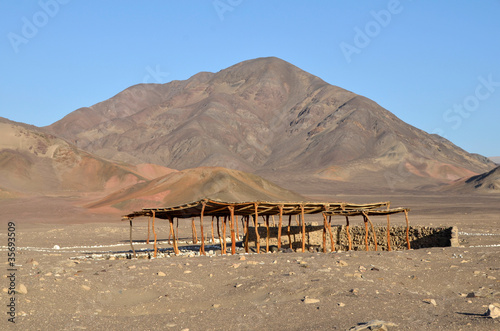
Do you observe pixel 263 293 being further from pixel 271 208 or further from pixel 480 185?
pixel 480 185

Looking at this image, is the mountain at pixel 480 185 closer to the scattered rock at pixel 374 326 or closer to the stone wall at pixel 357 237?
the stone wall at pixel 357 237

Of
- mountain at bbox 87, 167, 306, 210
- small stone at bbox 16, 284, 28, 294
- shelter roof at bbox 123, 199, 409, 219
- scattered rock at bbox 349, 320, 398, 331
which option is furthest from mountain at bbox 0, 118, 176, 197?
scattered rock at bbox 349, 320, 398, 331

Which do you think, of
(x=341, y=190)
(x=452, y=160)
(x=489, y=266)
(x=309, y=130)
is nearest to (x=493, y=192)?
(x=341, y=190)

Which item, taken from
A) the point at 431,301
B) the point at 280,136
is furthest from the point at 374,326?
the point at 280,136

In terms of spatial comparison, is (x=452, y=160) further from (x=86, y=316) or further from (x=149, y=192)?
(x=86, y=316)

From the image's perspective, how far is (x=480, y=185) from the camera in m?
97.2

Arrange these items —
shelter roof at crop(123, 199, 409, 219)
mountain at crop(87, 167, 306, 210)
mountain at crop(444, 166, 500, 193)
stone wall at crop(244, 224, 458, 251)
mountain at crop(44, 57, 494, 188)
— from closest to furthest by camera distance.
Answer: shelter roof at crop(123, 199, 409, 219), stone wall at crop(244, 224, 458, 251), mountain at crop(87, 167, 306, 210), mountain at crop(444, 166, 500, 193), mountain at crop(44, 57, 494, 188)

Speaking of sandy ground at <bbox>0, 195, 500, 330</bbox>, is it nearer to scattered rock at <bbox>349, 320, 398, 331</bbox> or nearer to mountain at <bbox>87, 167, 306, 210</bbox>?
scattered rock at <bbox>349, 320, 398, 331</bbox>

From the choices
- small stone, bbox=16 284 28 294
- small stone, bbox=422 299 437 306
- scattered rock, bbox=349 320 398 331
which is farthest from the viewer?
small stone, bbox=16 284 28 294

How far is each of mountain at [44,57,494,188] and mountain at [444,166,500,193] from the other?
34.0 ft

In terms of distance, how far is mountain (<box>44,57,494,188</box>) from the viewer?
12706 centimetres

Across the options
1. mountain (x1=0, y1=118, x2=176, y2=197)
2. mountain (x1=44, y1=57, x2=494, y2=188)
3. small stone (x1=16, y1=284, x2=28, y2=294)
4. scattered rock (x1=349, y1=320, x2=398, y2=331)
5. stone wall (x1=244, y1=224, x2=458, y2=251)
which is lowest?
scattered rock (x1=349, y1=320, x2=398, y2=331)

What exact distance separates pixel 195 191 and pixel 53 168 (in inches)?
1524

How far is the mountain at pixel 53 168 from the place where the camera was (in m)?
79.4
